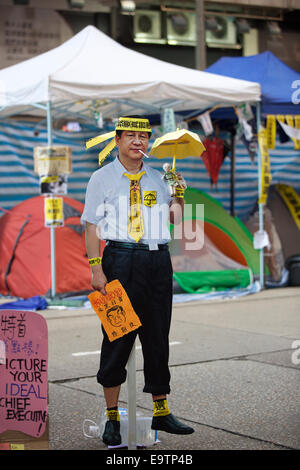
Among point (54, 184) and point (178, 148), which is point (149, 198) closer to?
point (178, 148)

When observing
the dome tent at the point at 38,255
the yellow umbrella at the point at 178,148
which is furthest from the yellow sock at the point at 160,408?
the dome tent at the point at 38,255

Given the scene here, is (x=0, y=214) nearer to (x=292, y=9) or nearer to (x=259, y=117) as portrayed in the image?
(x=259, y=117)

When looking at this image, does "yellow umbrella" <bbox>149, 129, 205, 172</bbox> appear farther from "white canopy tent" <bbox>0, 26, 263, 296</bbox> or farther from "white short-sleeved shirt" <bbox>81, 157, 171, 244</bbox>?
"white canopy tent" <bbox>0, 26, 263, 296</bbox>

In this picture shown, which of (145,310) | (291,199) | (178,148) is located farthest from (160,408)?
(291,199)

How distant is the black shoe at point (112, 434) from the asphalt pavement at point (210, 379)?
0.30ft

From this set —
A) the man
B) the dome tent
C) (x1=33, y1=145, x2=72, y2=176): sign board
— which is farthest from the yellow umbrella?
the dome tent

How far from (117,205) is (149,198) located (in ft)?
0.58

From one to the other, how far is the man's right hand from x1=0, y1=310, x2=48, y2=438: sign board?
545 millimetres

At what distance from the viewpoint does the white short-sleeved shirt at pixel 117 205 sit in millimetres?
4336

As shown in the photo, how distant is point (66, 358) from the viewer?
23.0ft

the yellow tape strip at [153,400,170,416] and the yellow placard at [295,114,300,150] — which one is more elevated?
the yellow placard at [295,114,300,150]

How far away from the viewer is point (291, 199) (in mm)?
12859

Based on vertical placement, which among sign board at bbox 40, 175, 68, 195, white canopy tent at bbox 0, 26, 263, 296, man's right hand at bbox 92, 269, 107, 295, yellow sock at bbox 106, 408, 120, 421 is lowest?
yellow sock at bbox 106, 408, 120, 421

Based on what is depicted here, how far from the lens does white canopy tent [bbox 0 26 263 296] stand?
32.2 feet
